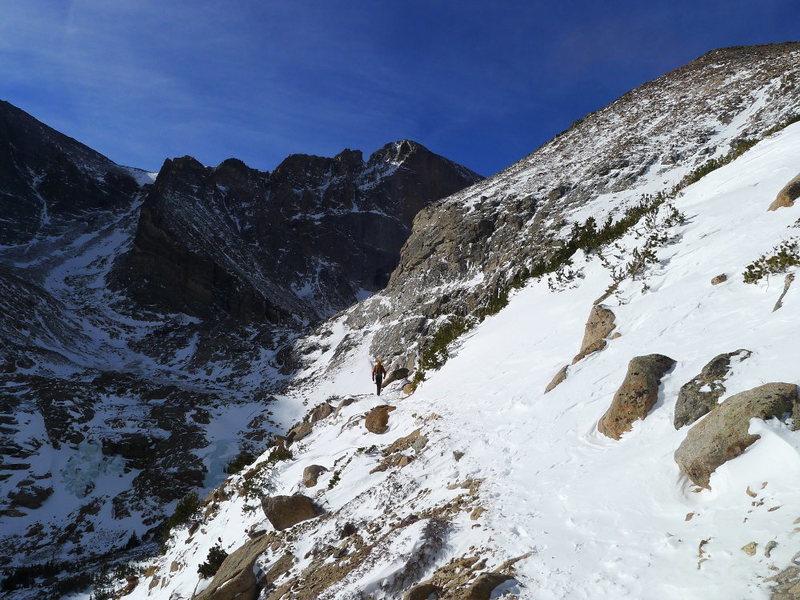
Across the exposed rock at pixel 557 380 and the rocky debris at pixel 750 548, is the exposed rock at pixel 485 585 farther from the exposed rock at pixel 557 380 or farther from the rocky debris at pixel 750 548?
the exposed rock at pixel 557 380

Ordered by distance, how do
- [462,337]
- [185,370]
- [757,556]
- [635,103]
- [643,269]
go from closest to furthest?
[757,556] < [643,269] < [462,337] < [635,103] < [185,370]

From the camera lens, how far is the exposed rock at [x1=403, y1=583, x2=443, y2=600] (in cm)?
445

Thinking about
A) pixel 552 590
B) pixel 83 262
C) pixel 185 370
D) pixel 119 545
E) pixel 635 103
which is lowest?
pixel 119 545

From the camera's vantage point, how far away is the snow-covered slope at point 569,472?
377cm

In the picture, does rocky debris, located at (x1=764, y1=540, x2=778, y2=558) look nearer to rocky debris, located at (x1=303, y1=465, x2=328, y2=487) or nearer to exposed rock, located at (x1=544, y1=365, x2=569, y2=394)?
exposed rock, located at (x1=544, y1=365, x2=569, y2=394)

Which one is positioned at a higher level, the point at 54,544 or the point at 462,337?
the point at 462,337

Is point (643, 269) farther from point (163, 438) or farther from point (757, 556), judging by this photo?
point (163, 438)

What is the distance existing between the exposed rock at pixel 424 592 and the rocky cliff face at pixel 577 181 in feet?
58.4

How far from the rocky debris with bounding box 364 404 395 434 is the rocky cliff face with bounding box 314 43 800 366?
36.5ft

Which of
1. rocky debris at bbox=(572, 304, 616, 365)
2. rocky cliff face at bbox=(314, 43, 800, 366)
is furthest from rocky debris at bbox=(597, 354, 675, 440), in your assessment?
rocky cliff face at bbox=(314, 43, 800, 366)

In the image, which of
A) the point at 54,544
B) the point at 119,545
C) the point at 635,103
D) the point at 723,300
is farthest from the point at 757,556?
the point at 635,103

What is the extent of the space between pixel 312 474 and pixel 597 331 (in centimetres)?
615

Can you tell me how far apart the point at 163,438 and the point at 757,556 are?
28198mm

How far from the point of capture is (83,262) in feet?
Result: 216
